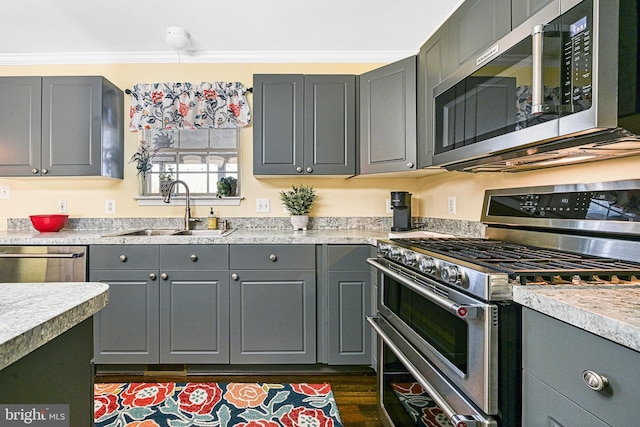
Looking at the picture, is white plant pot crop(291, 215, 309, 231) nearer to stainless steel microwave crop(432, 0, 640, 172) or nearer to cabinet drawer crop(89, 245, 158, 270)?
cabinet drawer crop(89, 245, 158, 270)

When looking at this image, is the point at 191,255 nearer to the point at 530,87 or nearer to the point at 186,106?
the point at 186,106

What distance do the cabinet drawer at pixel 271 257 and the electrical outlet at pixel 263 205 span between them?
691 mm

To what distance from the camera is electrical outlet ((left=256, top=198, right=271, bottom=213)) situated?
2.96 metres

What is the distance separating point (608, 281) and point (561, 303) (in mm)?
309

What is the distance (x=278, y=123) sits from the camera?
8.64ft

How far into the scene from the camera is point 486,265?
3.57ft

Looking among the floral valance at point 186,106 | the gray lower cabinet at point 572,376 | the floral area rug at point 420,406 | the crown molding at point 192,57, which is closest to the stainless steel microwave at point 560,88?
the gray lower cabinet at point 572,376

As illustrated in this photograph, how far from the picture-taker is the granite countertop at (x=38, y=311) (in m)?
0.60

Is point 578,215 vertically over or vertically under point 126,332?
over

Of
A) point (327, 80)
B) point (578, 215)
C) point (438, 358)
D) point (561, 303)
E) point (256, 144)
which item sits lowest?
point (438, 358)

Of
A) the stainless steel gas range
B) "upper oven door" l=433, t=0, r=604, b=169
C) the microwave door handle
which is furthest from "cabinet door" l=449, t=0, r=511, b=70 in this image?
the stainless steel gas range

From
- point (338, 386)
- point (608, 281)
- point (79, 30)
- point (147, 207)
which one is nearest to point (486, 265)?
point (608, 281)

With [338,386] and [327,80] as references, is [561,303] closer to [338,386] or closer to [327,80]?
[338,386]

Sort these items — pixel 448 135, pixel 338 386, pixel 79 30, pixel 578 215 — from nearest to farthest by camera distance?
pixel 578 215, pixel 448 135, pixel 338 386, pixel 79 30
